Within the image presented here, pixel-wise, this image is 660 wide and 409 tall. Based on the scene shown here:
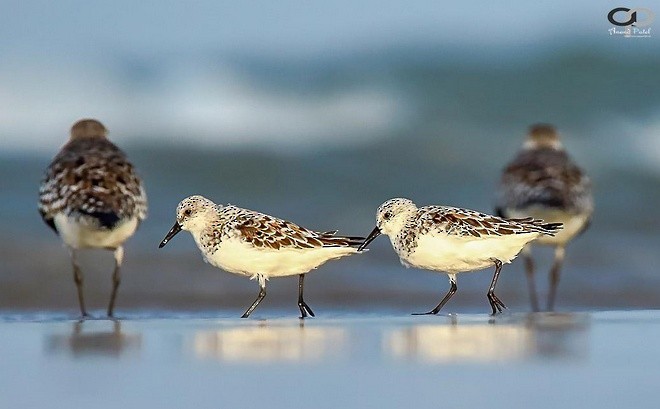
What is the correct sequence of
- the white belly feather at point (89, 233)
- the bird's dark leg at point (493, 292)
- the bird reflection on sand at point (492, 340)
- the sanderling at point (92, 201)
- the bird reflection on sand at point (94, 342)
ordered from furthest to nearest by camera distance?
the white belly feather at point (89, 233)
the sanderling at point (92, 201)
the bird's dark leg at point (493, 292)
the bird reflection on sand at point (94, 342)
the bird reflection on sand at point (492, 340)

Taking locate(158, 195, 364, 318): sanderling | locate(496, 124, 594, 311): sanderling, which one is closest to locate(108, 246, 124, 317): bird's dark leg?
locate(158, 195, 364, 318): sanderling

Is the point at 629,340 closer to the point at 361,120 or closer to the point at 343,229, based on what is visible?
the point at 343,229

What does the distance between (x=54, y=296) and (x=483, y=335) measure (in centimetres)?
592

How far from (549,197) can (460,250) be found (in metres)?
3.89

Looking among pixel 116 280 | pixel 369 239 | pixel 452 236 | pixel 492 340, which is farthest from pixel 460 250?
pixel 116 280

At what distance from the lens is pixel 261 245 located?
34.7 feet

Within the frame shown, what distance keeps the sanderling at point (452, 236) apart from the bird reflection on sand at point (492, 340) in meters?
0.71

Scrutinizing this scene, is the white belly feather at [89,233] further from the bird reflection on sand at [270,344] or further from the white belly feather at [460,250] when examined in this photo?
the bird reflection on sand at [270,344]

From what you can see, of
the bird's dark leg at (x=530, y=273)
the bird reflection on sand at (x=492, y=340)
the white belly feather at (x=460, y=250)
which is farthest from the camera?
the bird's dark leg at (x=530, y=273)

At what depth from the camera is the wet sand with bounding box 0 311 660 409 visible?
6.61 meters

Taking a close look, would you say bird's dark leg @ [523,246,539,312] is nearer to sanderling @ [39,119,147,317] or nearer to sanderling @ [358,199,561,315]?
sanderling @ [358,199,561,315]

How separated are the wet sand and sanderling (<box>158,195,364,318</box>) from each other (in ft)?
2.32

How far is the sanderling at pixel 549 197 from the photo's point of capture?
563 inches

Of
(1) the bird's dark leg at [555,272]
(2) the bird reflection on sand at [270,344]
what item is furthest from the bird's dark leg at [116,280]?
(1) the bird's dark leg at [555,272]
